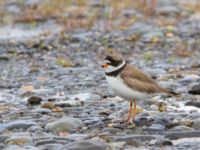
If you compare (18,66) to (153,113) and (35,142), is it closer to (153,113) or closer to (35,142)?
(153,113)

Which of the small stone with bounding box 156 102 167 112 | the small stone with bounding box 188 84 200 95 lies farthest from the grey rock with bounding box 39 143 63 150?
the small stone with bounding box 188 84 200 95

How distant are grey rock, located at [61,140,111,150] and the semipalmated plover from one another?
4.32ft

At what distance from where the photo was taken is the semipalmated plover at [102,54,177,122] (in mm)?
8000

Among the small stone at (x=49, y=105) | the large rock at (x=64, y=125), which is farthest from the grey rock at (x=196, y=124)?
the small stone at (x=49, y=105)

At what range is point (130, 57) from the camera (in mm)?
14188

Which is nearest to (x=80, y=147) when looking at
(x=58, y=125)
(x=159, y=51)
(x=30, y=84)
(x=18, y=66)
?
(x=58, y=125)

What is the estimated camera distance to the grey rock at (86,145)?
6617 millimetres

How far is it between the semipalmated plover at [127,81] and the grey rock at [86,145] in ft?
4.32

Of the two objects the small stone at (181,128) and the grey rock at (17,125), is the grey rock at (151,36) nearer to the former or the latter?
the grey rock at (17,125)

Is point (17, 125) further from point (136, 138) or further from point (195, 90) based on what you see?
point (195, 90)

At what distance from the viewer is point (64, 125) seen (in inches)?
306

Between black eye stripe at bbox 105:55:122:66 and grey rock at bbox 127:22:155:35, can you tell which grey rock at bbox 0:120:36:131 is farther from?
grey rock at bbox 127:22:155:35

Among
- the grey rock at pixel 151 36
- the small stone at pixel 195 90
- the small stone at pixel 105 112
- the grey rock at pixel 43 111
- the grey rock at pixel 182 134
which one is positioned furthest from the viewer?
the grey rock at pixel 151 36

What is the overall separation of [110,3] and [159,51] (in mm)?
5602
